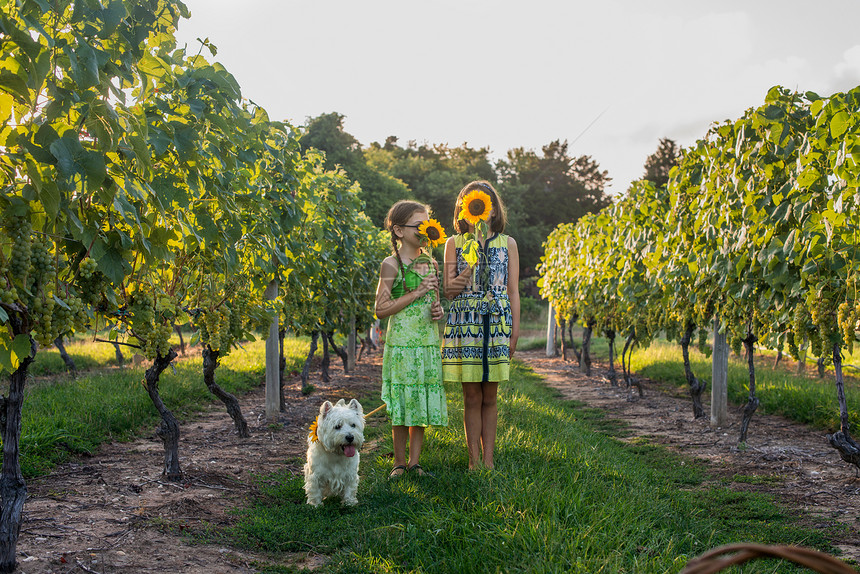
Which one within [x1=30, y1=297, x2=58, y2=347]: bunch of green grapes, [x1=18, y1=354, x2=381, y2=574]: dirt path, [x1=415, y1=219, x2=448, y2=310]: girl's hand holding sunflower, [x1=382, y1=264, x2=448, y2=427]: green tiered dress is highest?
[x1=415, y1=219, x2=448, y2=310]: girl's hand holding sunflower

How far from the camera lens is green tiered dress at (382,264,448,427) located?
4512 millimetres

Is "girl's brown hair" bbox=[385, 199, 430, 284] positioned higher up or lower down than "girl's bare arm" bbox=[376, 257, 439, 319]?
higher up

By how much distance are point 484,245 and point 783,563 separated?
253cm

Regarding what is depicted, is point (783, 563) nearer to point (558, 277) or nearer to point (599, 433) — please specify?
point (599, 433)

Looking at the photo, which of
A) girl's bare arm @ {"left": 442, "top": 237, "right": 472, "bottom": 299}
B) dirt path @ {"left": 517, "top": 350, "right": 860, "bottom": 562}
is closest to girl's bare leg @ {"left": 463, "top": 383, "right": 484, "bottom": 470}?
girl's bare arm @ {"left": 442, "top": 237, "right": 472, "bottom": 299}

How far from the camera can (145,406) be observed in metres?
7.71

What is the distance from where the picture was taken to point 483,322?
177 inches

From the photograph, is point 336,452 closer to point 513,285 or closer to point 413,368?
point 413,368

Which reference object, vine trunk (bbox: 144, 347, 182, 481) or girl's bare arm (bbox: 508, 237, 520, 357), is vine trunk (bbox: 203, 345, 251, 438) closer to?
vine trunk (bbox: 144, 347, 182, 481)

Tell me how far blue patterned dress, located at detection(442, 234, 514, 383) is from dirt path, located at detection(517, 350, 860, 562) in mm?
2280

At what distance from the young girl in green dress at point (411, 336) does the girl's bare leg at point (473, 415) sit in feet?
0.57

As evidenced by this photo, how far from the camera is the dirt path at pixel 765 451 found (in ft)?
16.0

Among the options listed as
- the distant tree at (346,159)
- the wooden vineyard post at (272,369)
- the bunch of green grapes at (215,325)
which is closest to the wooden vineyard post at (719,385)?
the wooden vineyard post at (272,369)

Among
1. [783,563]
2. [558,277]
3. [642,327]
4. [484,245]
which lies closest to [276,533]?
[484,245]
